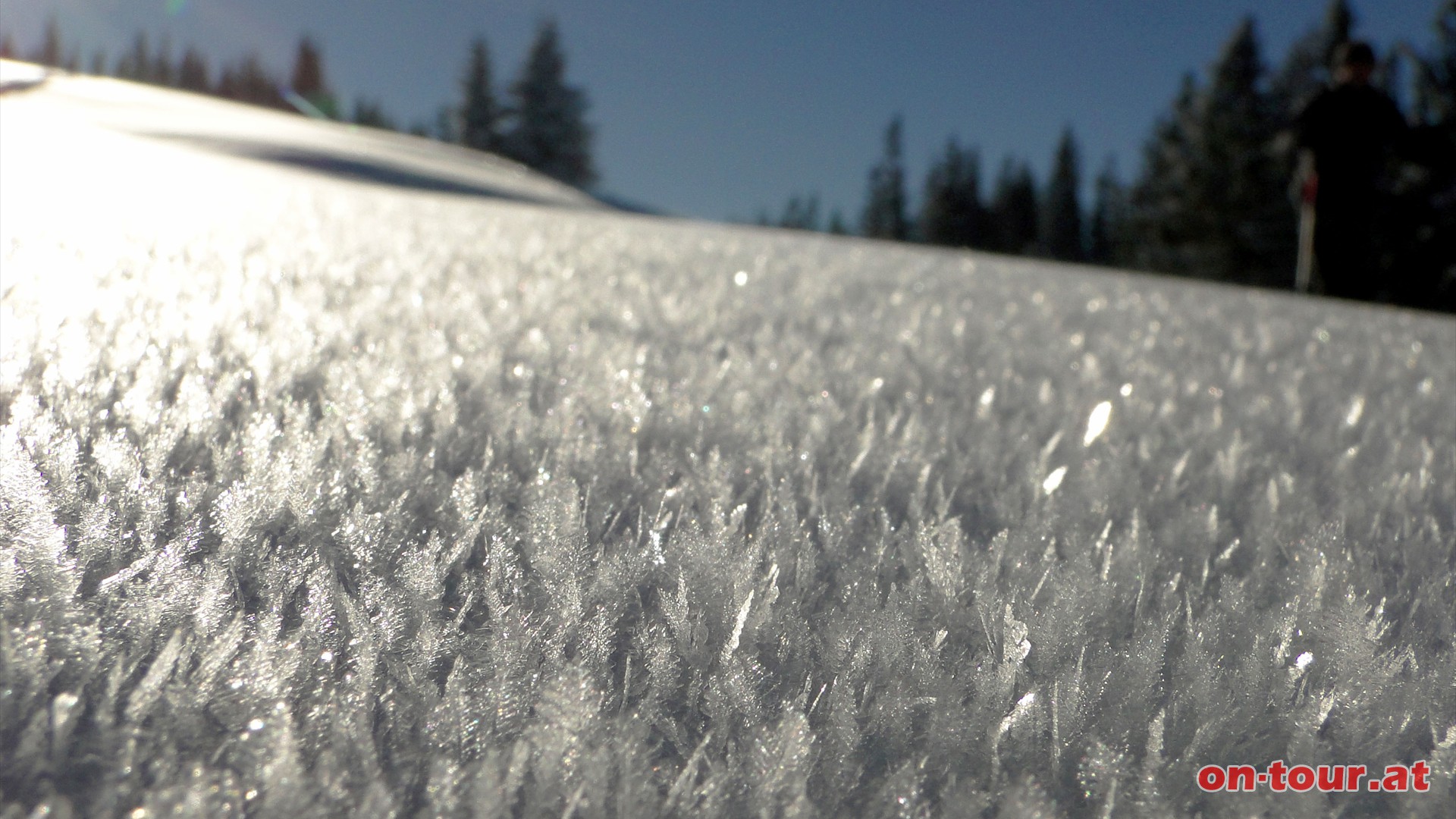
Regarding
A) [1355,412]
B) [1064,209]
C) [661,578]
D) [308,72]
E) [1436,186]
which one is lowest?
[661,578]

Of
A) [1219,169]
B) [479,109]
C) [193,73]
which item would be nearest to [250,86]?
[193,73]

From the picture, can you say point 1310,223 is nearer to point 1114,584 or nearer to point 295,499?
point 1114,584

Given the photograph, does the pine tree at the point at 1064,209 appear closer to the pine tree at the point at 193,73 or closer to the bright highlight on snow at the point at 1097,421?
the bright highlight on snow at the point at 1097,421

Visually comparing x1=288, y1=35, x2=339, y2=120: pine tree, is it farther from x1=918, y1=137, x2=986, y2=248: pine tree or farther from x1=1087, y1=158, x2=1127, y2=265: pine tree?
x1=1087, y1=158, x2=1127, y2=265: pine tree

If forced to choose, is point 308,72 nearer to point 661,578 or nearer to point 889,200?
point 889,200

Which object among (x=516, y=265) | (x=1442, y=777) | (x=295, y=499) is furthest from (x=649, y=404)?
(x=516, y=265)

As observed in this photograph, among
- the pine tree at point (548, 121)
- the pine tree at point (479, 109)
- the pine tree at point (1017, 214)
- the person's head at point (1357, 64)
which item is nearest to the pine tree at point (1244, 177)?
the pine tree at point (1017, 214)

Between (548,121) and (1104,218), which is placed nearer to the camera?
(548,121)

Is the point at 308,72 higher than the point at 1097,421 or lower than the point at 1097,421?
higher
